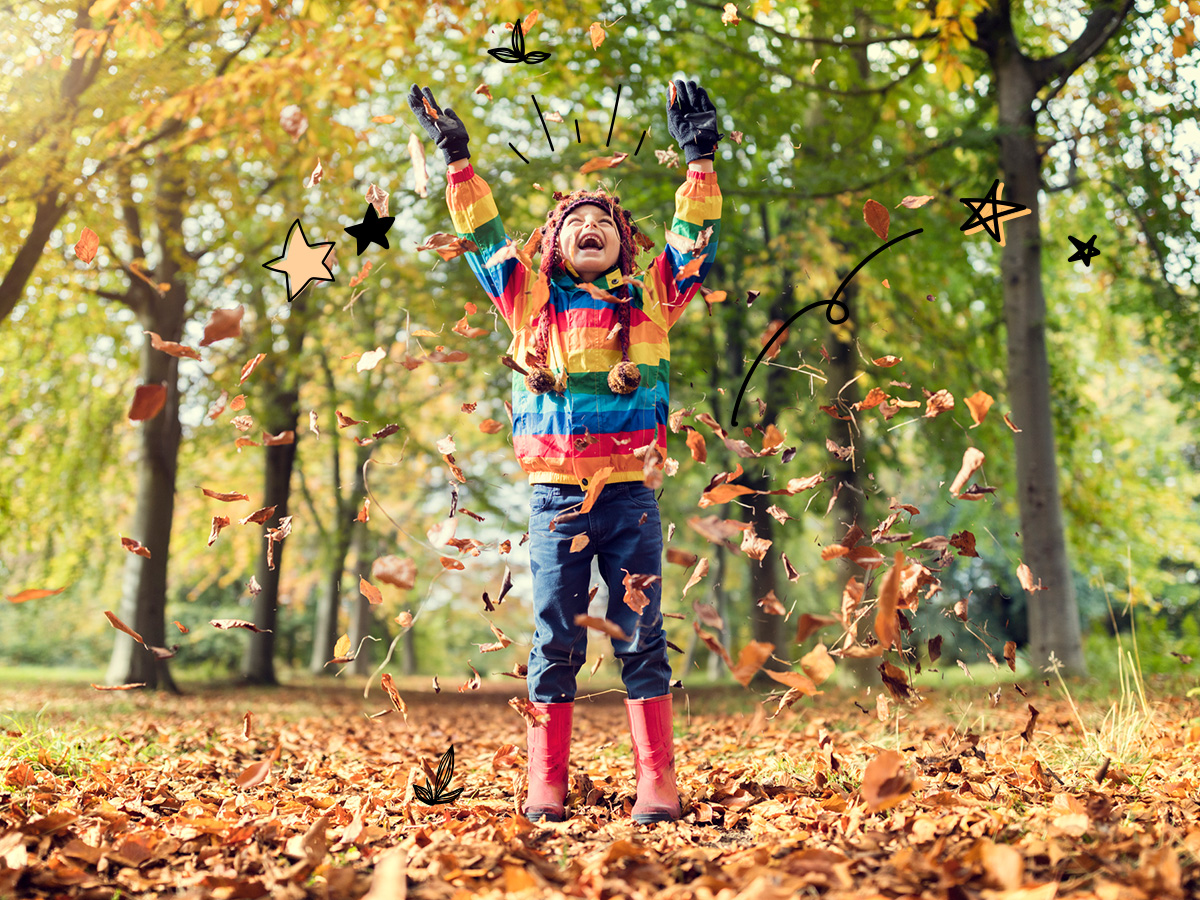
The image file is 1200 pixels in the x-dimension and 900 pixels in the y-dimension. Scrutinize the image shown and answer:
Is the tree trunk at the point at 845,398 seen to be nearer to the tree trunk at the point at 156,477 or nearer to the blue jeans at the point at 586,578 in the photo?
the blue jeans at the point at 586,578

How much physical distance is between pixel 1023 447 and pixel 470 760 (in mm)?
4940

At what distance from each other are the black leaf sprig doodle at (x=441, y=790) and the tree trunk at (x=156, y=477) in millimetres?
6223

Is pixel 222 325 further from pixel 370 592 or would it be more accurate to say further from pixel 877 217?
pixel 877 217

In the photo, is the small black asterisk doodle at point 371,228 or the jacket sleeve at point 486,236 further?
the jacket sleeve at point 486,236

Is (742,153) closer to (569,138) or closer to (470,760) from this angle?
(569,138)

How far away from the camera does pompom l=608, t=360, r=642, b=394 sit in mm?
2559

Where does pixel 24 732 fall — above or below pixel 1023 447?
below

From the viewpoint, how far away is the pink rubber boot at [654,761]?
243 cm

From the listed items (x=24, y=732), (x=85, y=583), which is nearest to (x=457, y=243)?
(x=24, y=732)

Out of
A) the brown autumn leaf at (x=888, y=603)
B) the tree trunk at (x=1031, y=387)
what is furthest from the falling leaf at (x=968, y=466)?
the tree trunk at (x=1031, y=387)

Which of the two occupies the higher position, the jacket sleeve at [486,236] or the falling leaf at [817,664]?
the jacket sleeve at [486,236]

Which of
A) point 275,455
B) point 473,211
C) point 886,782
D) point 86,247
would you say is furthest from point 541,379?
point 275,455

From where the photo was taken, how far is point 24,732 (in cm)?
336

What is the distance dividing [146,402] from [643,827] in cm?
185
